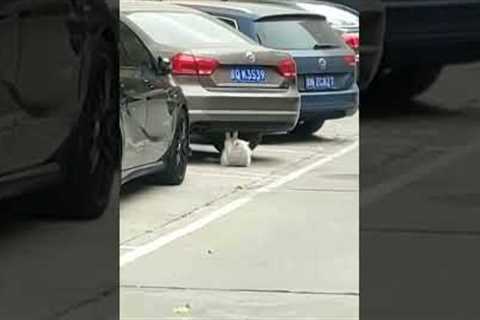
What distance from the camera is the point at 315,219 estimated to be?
7363mm

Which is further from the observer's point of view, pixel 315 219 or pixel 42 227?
pixel 315 219

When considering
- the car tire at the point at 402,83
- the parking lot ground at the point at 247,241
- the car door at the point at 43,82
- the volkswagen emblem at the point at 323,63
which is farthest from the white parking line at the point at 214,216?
the car tire at the point at 402,83

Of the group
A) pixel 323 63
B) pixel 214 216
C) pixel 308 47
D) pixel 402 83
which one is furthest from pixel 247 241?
pixel 308 47

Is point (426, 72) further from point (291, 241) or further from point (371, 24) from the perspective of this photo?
point (291, 241)

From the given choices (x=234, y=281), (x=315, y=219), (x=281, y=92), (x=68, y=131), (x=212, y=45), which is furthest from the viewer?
(x=281, y=92)

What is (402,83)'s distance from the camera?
4.05m

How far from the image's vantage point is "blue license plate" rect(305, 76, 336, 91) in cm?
980

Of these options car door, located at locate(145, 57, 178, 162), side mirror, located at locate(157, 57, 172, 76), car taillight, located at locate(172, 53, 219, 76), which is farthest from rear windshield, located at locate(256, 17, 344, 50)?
car door, located at locate(145, 57, 178, 162)

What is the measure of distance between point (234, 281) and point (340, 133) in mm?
4081

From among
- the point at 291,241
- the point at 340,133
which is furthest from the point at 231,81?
the point at 291,241

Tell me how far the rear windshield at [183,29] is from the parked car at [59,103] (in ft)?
7.05

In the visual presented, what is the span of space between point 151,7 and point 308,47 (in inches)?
119

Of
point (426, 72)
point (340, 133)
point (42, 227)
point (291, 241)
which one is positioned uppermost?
point (426, 72)

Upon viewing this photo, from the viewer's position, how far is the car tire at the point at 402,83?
158 inches
